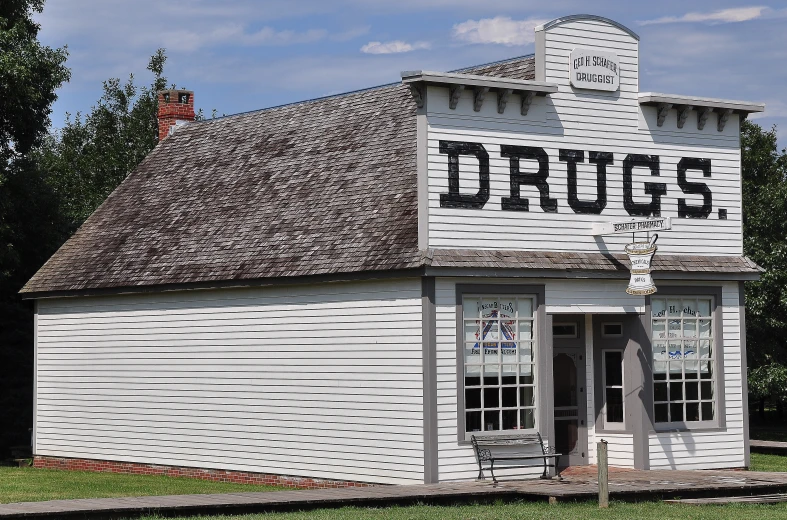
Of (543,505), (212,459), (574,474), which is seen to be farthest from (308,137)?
(543,505)

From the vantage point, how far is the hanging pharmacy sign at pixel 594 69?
21094mm

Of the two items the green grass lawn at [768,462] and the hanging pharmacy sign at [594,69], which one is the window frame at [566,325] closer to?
the hanging pharmacy sign at [594,69]

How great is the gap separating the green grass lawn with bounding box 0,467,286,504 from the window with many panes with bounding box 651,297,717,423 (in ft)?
22.1

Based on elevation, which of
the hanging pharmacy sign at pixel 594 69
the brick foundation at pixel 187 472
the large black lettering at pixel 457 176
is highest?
the hanging pharmacy sign at pixel 594 69

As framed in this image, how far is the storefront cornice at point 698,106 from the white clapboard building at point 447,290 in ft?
0.15

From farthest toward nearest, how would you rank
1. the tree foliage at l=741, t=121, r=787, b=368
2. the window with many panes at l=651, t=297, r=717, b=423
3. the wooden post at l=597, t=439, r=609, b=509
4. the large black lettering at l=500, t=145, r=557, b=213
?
1. the tree foliage at l=741, t=121, r=787, b=368
2. the window with many panes at l=651, t=297, r=717, b=423
3. the large black lettering at l=500, t=145, r=557, b=213
4. the wooden post at l=597, t=439, r=609, b=509

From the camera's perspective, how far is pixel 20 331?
104 ft

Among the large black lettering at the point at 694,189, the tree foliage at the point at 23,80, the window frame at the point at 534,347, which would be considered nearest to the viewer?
the window frame at the point at 534,347

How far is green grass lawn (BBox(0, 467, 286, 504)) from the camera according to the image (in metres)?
19.6

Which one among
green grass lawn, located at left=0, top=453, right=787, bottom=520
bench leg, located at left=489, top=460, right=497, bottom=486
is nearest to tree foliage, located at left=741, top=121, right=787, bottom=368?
bench leg, located at left=489, top=460, right=497, bottom=486

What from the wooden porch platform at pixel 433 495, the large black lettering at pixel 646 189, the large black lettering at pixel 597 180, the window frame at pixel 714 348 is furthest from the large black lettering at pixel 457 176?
the wooden porch platform at pixel 433 495

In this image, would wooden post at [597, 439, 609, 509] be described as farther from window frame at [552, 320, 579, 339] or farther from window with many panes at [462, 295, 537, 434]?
window frame at [552, 320, 579, 339]

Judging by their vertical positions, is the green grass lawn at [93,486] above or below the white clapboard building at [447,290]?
below

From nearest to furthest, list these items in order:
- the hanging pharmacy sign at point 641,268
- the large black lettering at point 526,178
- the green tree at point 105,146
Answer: the hanging pharmacy sign at point 641,268 < the large black lettering at point 526,178 < the green tree at point 105,146
